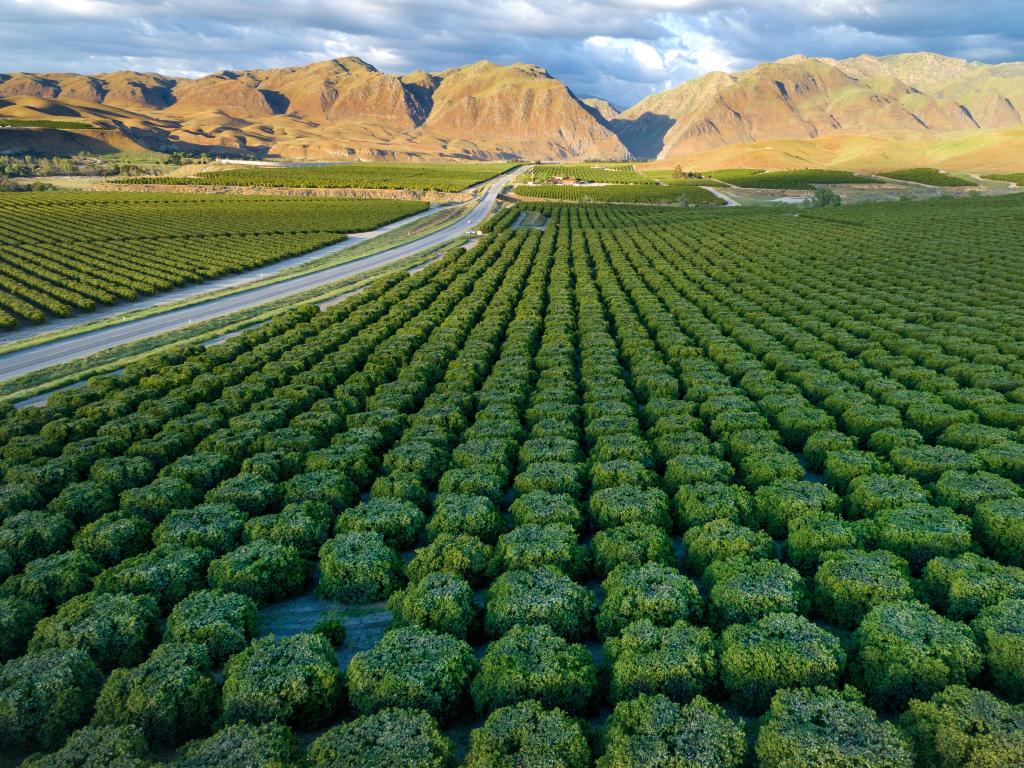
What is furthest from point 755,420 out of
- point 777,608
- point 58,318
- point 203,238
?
point 203,238

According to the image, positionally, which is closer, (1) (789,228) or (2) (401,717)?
(2) (401,717)

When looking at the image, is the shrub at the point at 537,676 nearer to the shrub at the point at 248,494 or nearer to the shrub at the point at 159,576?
the shrub at the point at 159,576

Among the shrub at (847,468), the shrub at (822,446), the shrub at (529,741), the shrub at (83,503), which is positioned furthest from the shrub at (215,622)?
the shrub at (822,446)

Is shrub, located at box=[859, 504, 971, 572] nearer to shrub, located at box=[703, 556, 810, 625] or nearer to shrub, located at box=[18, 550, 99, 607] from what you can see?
shrub, located at box=[703, 556, 810, 625]

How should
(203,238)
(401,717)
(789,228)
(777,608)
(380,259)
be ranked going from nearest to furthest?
1. (401,717)
2. (777,608)
3. (380,259)
4. (789,228)
5. (203,238)

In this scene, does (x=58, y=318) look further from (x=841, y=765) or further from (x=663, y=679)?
(x=841, y=765)

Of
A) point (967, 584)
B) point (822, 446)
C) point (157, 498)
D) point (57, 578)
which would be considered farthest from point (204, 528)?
point (822, 446)

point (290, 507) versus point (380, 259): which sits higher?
point (380, 259)

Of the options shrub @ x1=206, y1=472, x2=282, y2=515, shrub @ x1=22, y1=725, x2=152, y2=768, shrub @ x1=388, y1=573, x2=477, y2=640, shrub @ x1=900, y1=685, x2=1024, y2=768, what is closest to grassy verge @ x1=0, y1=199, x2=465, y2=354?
shrub @ x1=206, y1=472, x2=282, y2=515
